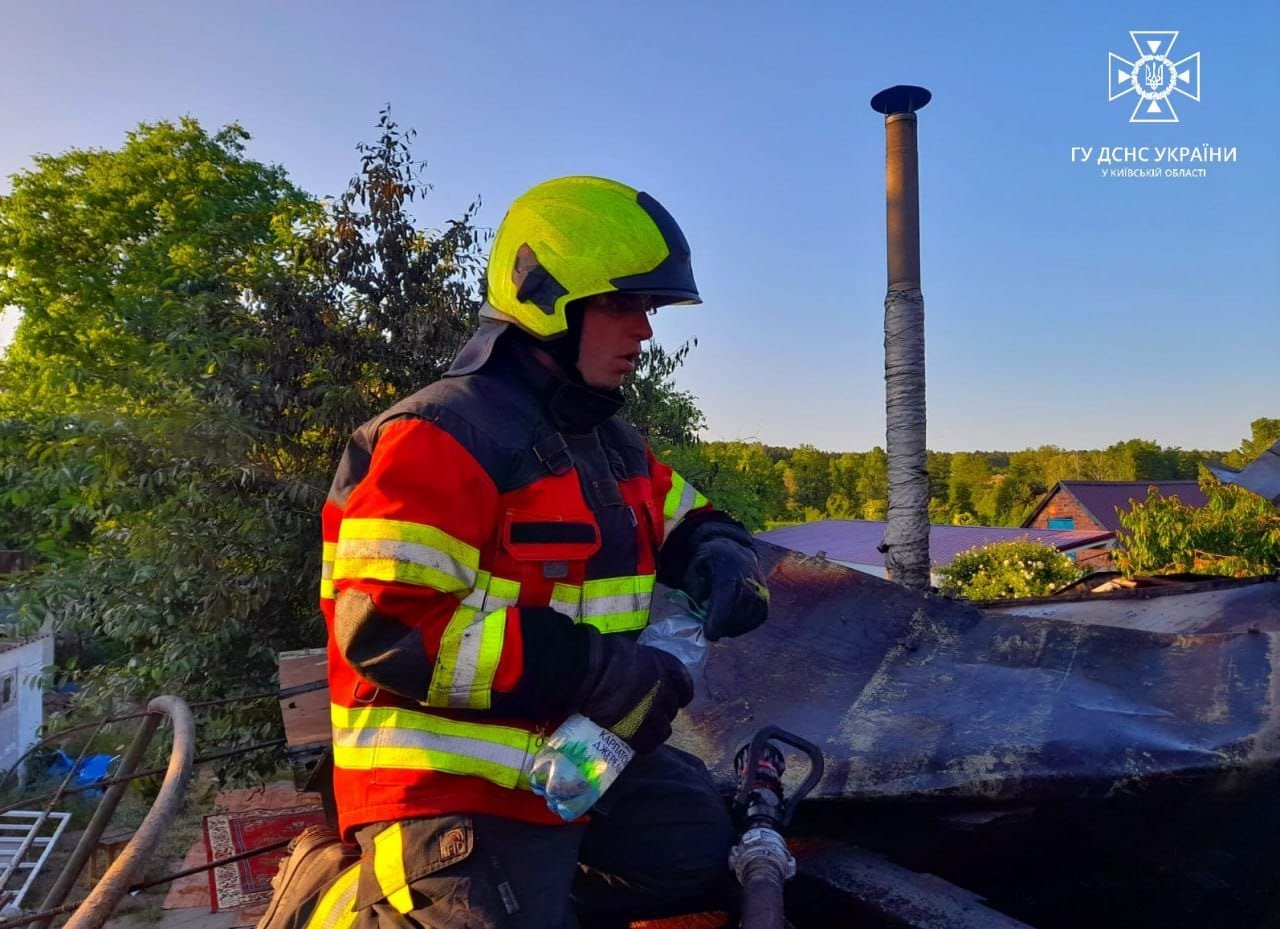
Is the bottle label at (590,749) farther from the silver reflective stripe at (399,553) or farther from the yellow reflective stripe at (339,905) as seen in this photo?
the yellow reflective stripe at (339,905)

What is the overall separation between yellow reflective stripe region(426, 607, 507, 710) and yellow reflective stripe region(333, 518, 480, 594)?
0.29 ft

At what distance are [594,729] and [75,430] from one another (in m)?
6.42

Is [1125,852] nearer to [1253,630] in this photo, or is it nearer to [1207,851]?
[1207,851]

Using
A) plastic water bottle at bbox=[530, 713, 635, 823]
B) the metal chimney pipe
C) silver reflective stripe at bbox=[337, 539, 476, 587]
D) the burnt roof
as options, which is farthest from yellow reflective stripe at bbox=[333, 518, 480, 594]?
the burnt roof

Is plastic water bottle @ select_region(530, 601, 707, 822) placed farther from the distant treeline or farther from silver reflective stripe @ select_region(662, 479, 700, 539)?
the distant treeline

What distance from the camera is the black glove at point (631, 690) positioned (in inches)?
63.7

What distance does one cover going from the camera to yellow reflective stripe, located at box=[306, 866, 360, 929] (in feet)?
5.31

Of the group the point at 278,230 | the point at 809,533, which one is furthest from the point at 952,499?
the point at 278,230

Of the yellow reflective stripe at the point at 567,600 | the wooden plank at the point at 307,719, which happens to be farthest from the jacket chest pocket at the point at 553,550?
the wooden plank at the point at 307,719

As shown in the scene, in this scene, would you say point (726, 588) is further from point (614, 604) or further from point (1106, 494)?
point (1106, 494)

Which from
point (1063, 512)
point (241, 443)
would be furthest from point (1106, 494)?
point (241, 443)

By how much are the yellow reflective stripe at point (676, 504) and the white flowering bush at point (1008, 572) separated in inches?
413

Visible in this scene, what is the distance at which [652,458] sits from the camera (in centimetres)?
234

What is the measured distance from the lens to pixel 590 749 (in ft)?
5.31
